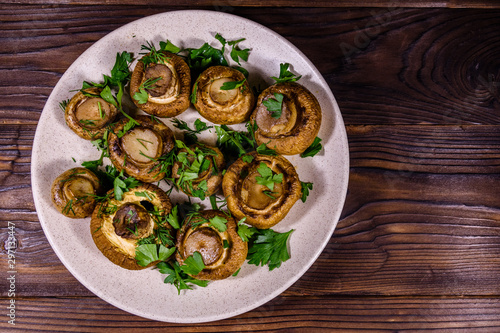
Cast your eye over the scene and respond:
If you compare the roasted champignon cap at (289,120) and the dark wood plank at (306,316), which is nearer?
the roasted champignon cap at (289,120)

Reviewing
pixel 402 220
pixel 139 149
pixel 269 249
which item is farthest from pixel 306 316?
pixel 139 149

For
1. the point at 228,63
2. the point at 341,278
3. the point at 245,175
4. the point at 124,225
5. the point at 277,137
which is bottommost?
the point at 341,278

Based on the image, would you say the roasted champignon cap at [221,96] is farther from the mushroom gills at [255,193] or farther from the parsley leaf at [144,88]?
the mushroom gills at [255,193]

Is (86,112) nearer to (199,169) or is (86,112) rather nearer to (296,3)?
(199,169)

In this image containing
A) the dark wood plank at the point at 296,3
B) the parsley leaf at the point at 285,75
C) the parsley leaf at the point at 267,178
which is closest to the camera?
the parsley leaf at the point at 267,178

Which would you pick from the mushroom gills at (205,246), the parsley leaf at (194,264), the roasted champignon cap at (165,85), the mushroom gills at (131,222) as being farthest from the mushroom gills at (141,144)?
the parsley leaf at (194,264)

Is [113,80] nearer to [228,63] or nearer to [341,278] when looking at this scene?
[228,63]

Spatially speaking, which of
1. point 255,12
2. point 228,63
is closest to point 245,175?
point 228,63
